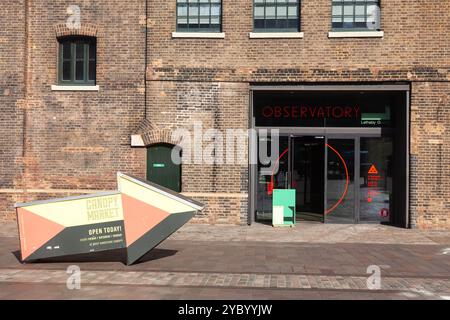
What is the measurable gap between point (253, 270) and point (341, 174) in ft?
22.0

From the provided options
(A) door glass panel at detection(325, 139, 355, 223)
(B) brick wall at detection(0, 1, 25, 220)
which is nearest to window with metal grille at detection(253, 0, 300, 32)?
(A) door glass panel at detection(325, 139, 355, 223)

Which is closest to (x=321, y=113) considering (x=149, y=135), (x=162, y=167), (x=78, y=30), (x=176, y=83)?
(x=176, y=83)

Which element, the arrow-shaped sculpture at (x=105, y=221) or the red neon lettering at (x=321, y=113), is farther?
the red neon lettering at (x=321, y=113)

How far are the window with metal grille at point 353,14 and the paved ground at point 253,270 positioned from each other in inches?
236

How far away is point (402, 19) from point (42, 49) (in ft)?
34.2

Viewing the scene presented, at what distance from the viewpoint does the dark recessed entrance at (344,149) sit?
13555mm

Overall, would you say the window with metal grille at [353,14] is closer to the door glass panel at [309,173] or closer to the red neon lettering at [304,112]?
the red neon lettering at [304,112]

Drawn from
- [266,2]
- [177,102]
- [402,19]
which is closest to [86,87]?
[177,102]

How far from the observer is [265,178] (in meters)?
13.9

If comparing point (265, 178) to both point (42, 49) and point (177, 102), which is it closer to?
point (177, 102)

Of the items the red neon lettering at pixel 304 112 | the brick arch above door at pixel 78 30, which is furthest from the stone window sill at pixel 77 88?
the red neon lettering at pixel 304 112

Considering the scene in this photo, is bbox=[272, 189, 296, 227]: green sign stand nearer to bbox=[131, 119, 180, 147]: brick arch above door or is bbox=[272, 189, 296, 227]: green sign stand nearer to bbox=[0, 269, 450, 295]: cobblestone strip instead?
bbox=[131, 119, 180, 147]: brick arch above door

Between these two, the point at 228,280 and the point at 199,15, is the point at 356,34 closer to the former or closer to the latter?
the point at 199,15

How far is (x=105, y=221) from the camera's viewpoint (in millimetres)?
7938
